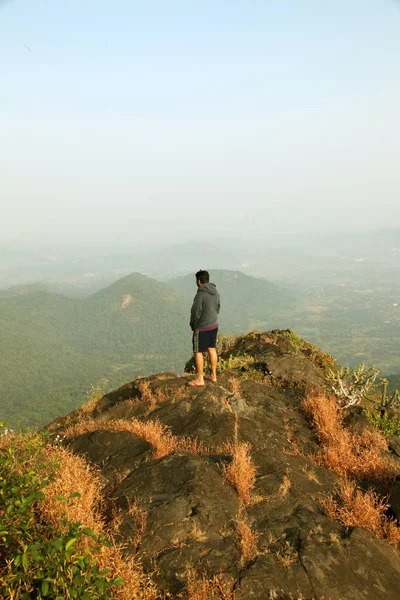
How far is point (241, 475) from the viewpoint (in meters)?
4.97

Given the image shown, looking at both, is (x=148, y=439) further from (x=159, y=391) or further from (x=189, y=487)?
(x=159, y=391)

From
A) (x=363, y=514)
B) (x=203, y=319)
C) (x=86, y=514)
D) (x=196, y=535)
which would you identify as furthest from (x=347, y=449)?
(x=86, y=514)

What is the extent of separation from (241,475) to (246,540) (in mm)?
1073

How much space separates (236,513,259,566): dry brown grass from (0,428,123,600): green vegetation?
150 cm

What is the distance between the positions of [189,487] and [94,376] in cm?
15321

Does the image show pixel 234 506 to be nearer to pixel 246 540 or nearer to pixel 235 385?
pixel 246 540

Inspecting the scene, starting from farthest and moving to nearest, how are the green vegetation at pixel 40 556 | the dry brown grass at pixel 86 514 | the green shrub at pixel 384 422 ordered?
the green shrub at pixel 384 422, the dry brown grass at pixel 86 514, the green vegetation at pixel 40 556

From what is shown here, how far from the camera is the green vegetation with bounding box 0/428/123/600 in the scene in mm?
2664

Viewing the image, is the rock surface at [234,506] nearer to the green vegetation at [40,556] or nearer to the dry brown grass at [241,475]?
the dry brown grass at [241,475]

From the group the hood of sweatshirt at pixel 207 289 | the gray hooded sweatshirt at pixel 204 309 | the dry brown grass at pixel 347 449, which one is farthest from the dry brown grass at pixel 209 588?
the hood of sweatshirt at pixel 207 289

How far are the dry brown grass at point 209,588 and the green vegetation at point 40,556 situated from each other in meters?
0.79

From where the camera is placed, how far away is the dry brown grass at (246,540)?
12.3 feet

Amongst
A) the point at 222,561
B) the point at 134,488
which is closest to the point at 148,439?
the point at 134,488

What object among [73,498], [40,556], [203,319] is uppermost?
[203,319]
